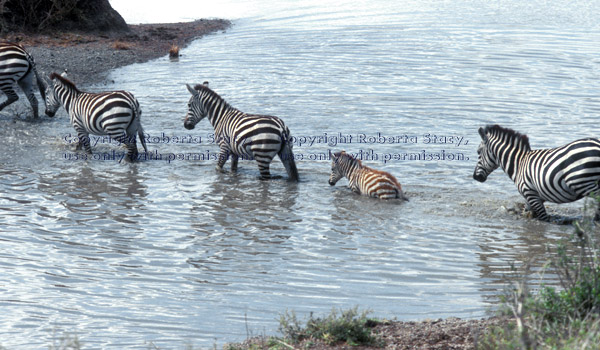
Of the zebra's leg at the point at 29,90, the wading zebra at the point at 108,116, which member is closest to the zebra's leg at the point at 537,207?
the wading zebra at the point at 108,116

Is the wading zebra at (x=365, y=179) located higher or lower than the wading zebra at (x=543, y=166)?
lower

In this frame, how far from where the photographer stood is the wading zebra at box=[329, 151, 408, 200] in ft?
34.4

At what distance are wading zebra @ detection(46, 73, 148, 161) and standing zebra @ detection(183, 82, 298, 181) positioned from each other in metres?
1.38

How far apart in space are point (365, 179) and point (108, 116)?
456 centimetres

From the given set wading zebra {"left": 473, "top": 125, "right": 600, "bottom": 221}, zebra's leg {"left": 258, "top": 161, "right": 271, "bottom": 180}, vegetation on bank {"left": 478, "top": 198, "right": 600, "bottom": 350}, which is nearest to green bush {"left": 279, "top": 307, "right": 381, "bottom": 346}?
vegetation on bank {"left": 478, "top": 198, "right": 600, "bottom": 350}

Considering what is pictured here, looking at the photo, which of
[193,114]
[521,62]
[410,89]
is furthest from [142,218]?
[521,62]

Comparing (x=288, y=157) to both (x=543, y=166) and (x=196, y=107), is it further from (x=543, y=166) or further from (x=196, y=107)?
(x=543, y=166)

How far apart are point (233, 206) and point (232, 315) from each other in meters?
4.10

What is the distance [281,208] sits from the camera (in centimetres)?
1043

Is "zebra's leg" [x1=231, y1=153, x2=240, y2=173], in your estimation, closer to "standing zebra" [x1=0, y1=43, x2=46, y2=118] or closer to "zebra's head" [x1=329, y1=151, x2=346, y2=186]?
"zebra's head" [x1=329, y1=151, x2=346, y2=186]

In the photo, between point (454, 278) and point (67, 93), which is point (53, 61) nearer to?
point (67, 93)

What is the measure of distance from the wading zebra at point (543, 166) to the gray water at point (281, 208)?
327mm

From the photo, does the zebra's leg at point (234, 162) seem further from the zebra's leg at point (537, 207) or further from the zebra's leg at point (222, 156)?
the zebra's leg at point (537, 207)

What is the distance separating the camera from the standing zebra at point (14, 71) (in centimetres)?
1520
